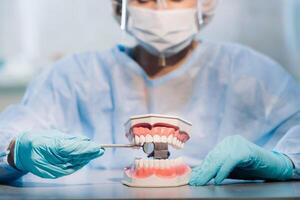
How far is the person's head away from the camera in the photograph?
1896mm

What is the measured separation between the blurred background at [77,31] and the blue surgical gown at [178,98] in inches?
22.1

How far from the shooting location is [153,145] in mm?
1441

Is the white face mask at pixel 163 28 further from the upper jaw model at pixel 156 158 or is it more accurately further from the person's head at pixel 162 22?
the upper jaw model at pixel 156 158

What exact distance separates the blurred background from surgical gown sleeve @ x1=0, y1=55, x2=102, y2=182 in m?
0.58

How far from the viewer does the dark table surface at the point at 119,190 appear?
1.19m

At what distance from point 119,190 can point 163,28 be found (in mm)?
720

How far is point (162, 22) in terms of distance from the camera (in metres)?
1.89

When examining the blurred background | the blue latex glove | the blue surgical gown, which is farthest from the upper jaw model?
the blurred background

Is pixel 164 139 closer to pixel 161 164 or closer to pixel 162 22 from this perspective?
pixel 161 164

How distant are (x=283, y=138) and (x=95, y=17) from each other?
48.6 inches

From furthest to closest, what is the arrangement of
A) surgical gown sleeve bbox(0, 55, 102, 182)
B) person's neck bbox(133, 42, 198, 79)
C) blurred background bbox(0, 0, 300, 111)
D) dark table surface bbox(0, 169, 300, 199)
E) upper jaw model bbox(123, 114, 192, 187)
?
blurred background bbox(0, 0, 300, 111) < person's neck bbox(133, 42, 198, 79) < surgical gown sleeve bbox(0, 55, 102, 182) < upper jaw model bbox(123, 114, 192, 187) < dark table surface bbox(0, 169, 300, 199)

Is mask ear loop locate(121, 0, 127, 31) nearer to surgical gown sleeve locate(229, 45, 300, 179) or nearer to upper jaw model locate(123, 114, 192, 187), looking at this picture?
surgical gown sleeve locate(229, 45, 300, 179)

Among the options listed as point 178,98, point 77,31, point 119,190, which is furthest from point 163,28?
point 77,31

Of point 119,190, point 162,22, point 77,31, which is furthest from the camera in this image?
point 77,31
